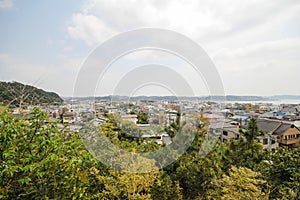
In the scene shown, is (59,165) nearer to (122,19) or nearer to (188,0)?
(122,19)

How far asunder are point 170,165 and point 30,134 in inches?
112

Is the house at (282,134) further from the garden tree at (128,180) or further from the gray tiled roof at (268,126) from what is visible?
the garden tree at (128,180)

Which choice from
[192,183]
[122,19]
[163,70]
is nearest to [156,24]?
[122,19]

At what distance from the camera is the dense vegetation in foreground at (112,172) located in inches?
62.7

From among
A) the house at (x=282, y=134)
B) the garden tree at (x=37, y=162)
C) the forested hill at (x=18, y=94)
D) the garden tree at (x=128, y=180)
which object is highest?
the forested hill at (x=18, y=94)

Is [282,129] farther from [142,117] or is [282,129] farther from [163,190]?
[163,190]

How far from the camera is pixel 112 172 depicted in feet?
9.34

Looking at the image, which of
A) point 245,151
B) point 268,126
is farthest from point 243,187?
point 268,126

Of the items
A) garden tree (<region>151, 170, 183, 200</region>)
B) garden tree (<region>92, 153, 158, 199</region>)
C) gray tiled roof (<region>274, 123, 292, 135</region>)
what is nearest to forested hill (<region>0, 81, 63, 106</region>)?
garden tree (<region>92, 153, 158, 199</region>)

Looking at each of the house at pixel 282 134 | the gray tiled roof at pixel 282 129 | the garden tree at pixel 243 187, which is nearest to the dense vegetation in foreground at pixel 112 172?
the garden tree at pixel 243 187

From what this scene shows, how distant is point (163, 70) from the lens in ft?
12.2

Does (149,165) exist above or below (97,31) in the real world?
below

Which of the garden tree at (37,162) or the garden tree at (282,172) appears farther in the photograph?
the garden tree at (282,172)

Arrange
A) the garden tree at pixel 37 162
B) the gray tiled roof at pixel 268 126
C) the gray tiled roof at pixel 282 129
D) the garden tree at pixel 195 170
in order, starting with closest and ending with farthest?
1. the garden tree at pixel 37 162
2. the garden tree at pixel 195 170
3. the gray tiled roof at pixel 282 129
4. the gray tiled roof at pixel 268 126
